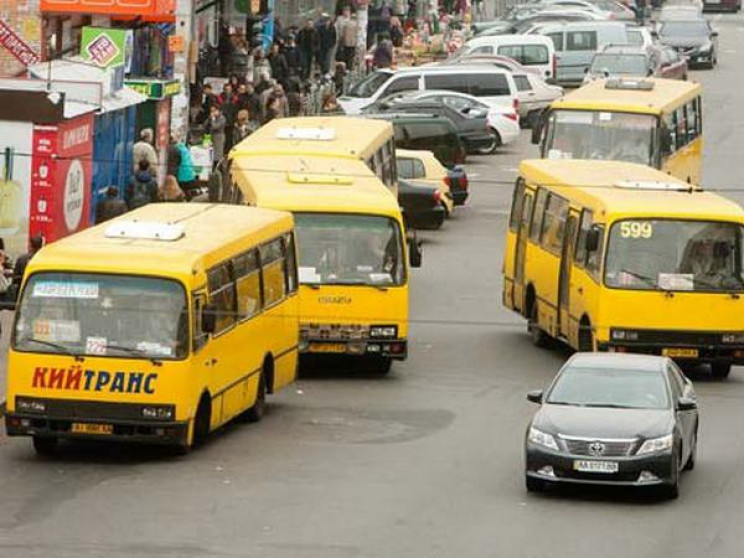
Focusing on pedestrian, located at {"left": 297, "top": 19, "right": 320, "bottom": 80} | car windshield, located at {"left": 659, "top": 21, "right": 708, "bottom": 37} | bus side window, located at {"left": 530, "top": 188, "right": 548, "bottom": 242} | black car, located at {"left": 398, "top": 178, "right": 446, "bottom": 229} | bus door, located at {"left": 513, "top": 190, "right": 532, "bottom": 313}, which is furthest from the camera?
car windshield, located at {"left": 659, "top": 21, "right": 708, "bottom": 37}

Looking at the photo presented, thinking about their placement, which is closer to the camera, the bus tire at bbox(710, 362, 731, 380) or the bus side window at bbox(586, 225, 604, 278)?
the bus side window at bbox(586, 225, 604, 278)

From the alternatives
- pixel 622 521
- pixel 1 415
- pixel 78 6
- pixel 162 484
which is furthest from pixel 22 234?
pixel 622 521

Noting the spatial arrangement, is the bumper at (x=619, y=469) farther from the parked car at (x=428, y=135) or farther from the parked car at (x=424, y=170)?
the parked car at (x=428, y=135)

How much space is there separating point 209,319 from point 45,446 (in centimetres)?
225

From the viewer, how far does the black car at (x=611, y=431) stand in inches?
1030

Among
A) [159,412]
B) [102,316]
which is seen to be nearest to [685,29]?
[102,316]

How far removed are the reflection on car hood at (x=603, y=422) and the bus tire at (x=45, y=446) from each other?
17.8 ft

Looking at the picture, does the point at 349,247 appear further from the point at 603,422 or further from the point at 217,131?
the point at 217,131

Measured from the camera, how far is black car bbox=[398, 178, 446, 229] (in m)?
48.8

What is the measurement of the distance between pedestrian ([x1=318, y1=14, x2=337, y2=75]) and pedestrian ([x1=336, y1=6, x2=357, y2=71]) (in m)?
2.18

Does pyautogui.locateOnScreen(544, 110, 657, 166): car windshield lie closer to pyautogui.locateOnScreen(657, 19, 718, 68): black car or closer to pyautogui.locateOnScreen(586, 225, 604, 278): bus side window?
pyautogui.locateOnScreen(586, 225, 604, 278): bus side window

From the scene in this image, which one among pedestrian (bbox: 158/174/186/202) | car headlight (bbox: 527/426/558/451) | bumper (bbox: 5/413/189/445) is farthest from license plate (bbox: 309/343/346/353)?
pedestrian (bbox: 158/174/186/202)

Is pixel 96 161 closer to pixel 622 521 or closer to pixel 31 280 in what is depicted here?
pixel 31 280

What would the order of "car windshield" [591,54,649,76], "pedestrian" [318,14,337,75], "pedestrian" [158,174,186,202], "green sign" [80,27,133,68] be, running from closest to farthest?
"pedestrian" [158,174,186,202], "green sign" [80,27,133,68], "pedestrian" [318,14,337,75], "car windshield" [591,54,649,76]
